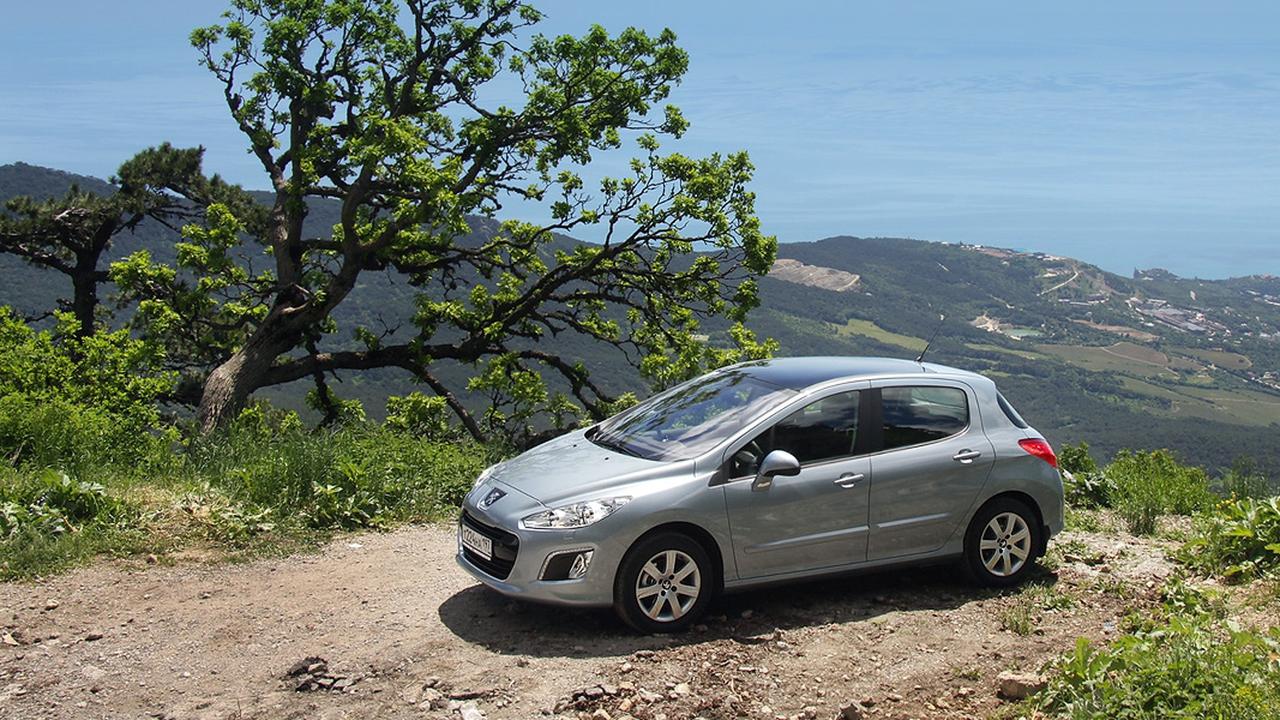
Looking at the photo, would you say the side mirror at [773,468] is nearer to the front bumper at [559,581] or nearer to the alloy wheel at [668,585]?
the alloy wheel at [668,585]

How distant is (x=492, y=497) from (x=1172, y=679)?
395 centimetres

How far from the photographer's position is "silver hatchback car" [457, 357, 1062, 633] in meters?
6.65

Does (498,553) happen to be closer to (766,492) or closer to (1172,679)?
(766,492)

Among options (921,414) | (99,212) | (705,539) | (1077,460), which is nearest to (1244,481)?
(1077,460)

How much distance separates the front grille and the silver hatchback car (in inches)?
0.4

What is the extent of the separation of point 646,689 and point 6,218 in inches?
954

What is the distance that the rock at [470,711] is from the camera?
5.45 m

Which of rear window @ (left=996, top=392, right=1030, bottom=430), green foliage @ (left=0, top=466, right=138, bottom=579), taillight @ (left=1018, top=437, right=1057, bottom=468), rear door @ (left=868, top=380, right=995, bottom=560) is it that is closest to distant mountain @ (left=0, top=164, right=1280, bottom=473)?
green foliage @ (left=0, top=466, right=138, bottom=579)

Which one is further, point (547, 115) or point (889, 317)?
point (889, 317)

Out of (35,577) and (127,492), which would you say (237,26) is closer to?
(127,492)

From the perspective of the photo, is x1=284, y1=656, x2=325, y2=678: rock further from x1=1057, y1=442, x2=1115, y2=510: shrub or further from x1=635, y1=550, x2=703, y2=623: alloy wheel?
x1=1057, y1=442, x2=1115, y2=510: shrub

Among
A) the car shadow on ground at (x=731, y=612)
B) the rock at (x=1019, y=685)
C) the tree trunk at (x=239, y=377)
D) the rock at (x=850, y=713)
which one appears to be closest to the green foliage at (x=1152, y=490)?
the car shadow on ground at (x=731, y=612)

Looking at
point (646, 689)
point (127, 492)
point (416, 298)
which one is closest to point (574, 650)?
point (646, 689)

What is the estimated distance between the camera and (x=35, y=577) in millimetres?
7352
